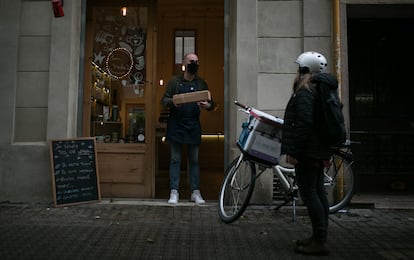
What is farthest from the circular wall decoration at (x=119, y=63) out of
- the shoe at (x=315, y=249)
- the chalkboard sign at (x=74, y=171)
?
the shoe at (x=315, y=249)

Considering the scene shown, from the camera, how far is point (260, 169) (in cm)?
510

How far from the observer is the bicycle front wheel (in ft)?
16.0

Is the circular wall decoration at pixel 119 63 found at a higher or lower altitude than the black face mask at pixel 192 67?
higher

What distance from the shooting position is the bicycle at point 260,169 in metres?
4.75

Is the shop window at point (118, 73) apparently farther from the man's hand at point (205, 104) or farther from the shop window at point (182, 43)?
the shop window at point (182, 43)

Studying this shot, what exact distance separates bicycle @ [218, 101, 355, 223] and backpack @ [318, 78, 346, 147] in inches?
37.7

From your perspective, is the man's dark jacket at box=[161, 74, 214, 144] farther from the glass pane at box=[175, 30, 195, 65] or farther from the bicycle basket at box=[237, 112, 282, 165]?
the glass pane at box=[175, 30, 195, 65]

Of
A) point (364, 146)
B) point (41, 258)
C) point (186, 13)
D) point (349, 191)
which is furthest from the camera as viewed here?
point (186, 13)

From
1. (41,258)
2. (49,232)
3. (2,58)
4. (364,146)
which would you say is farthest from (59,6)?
(364,146)

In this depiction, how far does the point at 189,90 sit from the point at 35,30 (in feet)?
8.43

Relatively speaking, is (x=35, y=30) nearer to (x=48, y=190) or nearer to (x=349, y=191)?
(x=48, y=190)

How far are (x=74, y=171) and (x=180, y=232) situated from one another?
2.13 m

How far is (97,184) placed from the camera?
19.6 ft

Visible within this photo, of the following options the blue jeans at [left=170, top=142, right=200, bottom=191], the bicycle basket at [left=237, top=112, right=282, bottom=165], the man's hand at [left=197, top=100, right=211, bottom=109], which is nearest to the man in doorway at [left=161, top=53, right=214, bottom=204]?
the blue jeans at [left=170, top=142, right=200, bottom=191]
